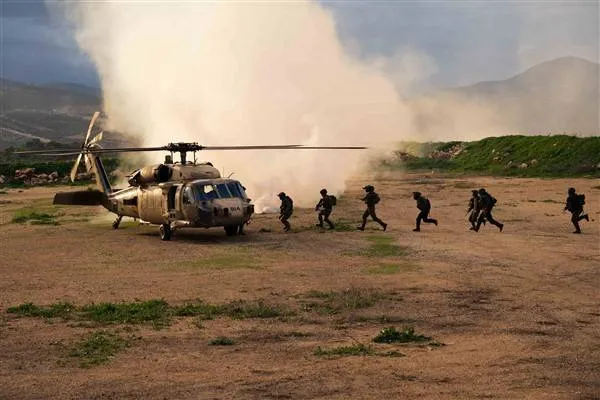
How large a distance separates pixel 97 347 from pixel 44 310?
319 cm

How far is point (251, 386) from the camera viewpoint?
10352 mm

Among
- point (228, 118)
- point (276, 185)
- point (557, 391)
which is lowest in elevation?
point (557, 391)

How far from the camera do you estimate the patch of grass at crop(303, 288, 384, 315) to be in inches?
595

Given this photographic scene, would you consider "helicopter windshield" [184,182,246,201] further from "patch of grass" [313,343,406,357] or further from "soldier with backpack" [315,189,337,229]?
"patch of grass" [313,343,406,357]

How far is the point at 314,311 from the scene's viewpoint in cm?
1496

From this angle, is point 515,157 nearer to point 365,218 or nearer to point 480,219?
point 480,219

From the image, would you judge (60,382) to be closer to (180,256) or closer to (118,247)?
(180,256)

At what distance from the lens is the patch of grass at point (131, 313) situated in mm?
14203

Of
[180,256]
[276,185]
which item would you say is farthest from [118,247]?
[276,185]

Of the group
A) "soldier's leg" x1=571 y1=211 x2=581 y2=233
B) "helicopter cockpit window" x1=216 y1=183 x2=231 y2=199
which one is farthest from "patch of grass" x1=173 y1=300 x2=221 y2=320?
"soldier's leg" x1=571 y1=211 x2=581 y2=233

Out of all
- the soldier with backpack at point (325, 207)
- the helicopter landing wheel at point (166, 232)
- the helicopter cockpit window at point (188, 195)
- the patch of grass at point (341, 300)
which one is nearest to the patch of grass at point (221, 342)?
the patch of grass at point (341, 300)

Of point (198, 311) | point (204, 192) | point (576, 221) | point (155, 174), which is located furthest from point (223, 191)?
point (576, 221)

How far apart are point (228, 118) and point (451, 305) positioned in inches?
819

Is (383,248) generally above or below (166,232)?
below
